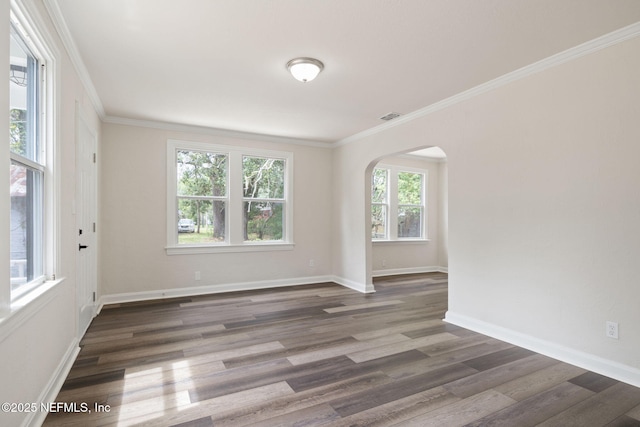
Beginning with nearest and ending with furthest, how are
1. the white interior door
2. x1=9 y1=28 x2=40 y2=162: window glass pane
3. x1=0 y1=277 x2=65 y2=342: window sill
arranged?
x1=0 y1=277 x2=65 y2=342: window sill → x1=9 y1=28 x2=40 y2=162: window glass pane → the white interior door

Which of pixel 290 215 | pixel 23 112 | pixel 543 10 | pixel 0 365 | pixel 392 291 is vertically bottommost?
pixel 392 291

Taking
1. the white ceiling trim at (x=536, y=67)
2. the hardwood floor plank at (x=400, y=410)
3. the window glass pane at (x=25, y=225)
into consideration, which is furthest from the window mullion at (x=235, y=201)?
the hardwood floor plank at (x=400, y=410)

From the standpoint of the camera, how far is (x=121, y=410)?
6.78ft

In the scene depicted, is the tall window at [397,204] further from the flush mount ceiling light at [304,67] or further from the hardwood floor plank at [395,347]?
the flush mount ceiling light at [304,67]

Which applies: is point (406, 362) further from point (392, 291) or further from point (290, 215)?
point (290, 215)

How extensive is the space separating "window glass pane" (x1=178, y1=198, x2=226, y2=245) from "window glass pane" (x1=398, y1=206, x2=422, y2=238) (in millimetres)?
3688

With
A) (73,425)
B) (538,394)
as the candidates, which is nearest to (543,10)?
(538,394)

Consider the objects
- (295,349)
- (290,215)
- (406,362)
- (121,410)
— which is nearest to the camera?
(121,410)

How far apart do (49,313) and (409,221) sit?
6.26 m

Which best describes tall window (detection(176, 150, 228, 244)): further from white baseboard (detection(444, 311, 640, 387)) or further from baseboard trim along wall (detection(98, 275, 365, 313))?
white baseboard (detection(444, 311, 640, 387))

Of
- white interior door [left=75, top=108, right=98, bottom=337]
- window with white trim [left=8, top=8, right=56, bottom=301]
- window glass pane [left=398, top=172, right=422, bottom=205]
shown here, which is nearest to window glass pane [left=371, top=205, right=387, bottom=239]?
window glass pane [left=398, top=172, right=422, bottom=205]

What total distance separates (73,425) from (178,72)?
2.81 metres

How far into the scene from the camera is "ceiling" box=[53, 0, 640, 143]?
2.21m

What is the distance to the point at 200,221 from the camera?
5.18 meters
